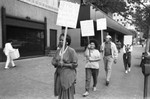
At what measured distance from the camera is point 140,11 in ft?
35.0

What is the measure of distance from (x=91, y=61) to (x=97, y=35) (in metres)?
19.2

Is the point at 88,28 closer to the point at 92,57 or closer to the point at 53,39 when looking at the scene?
the point at 92,57

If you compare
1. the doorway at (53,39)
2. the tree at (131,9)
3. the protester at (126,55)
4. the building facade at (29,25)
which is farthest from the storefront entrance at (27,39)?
the protester at (126,55)

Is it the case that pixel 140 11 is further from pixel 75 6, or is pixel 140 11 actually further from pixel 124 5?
pixel 75 6

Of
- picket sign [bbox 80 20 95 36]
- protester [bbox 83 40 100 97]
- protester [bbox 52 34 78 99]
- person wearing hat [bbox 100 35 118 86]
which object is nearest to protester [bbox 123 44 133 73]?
person wearing hat [bbox 100 35 118 86]

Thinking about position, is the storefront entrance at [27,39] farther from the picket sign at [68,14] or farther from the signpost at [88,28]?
the picket sign at [68,14]

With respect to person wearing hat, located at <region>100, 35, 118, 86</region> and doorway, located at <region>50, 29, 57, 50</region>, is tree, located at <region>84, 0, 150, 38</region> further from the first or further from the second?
doorway, located at <region>50, 29, 57, 50</region>

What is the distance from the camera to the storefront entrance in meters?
12.2

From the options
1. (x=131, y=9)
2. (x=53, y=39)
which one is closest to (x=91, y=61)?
(x=131, y=9)

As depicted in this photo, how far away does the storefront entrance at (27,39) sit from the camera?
12.2 metres

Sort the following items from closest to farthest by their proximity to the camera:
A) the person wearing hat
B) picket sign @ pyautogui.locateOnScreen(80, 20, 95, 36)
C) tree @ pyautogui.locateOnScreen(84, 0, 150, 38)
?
picket sign @ pyautogui.locateOnScreen(80, 20, 95, 36), the person wearing hat, tree @ pyautogui.locateOnScreen(84, 0, 150, 38)

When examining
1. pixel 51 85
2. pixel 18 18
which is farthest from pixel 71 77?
pixel 18 18

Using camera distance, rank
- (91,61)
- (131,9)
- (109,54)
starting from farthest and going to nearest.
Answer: (131,9), (109,54), (91,61)

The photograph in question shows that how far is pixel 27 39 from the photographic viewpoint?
13.6 m
